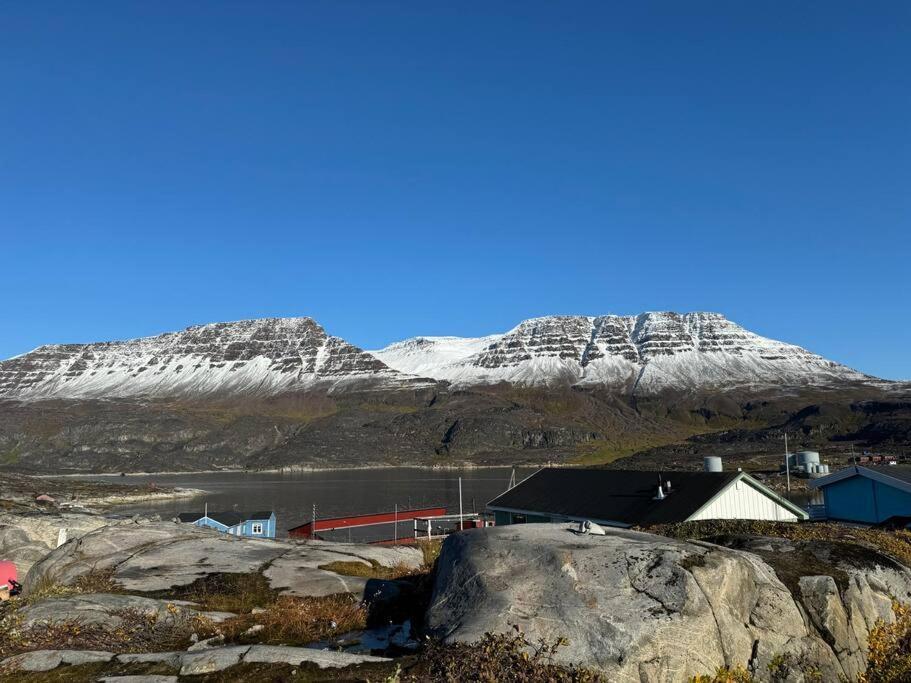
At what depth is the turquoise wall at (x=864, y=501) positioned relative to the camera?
134 ft

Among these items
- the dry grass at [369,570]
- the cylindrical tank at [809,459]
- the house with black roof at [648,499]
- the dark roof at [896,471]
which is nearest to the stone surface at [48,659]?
Result: the dry grass at [369,570]

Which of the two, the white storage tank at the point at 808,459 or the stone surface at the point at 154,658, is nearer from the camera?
the stone surface at the point at 154,658

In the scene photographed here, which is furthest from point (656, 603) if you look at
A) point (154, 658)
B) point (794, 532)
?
point (794, 532)

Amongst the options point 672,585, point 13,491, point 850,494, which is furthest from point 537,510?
point 13,491

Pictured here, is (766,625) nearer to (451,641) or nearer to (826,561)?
(826,561)

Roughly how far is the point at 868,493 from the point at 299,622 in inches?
1716

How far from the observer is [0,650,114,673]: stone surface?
28.8 ft

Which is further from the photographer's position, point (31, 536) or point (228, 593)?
point (31, 536)

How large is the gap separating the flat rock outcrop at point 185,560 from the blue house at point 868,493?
34635 millimetres

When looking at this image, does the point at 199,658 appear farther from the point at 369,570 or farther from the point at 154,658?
the point at 369,570

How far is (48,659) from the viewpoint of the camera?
8.96 meters

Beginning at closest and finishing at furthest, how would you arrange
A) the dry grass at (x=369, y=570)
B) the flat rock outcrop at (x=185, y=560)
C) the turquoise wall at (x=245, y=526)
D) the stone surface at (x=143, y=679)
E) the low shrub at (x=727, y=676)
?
the stone surface at (x=143, y=679), the low shrub at (x=727, y=676), the flat rock outcrop at (x=185, y=560), the dry grass at (x=369, y=570), the turquoise wall at (x=245, y=526)

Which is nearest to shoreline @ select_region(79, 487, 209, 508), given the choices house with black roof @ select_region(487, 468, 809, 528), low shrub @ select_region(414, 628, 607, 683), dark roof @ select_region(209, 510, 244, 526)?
dark roof @ select_region(209, 510, 244, 526)

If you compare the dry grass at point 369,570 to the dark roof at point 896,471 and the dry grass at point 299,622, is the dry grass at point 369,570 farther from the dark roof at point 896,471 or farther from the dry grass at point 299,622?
the dark roof at point 896,471
